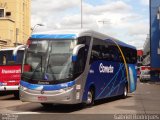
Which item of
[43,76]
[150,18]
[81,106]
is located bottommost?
[81,106]

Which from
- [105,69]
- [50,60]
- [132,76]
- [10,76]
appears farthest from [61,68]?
[132,76]

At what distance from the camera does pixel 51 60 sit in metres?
17.1

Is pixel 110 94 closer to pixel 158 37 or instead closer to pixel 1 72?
pixel 1 72

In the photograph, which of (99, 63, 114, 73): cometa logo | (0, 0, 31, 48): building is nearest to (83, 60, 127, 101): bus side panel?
(99, 63, 114, 73): cometa logo

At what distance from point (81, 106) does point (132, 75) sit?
946 centimetres

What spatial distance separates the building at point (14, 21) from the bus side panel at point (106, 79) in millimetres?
48552

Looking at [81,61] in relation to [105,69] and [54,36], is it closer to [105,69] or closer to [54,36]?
[54,36]

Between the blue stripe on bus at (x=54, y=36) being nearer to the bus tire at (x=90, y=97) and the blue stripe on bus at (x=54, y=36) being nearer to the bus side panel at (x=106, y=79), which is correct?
the bus side panel at (x=106, y=79)

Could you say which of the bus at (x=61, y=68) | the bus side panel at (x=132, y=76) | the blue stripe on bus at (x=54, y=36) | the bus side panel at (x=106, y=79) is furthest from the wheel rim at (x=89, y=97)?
the bus side panel at (x=132, y=76)

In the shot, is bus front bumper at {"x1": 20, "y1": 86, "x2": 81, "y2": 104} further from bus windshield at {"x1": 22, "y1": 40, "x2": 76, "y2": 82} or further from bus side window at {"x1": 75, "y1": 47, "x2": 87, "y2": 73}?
bus side window at {"x1": 75, "y1": 47, "x2": 87, "y2": 73}

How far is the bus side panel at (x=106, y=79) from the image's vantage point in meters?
19.4

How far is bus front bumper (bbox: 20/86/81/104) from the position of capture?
1680 cm

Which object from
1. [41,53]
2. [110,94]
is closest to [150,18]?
[110,94]

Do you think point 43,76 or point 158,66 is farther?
point 158,66
